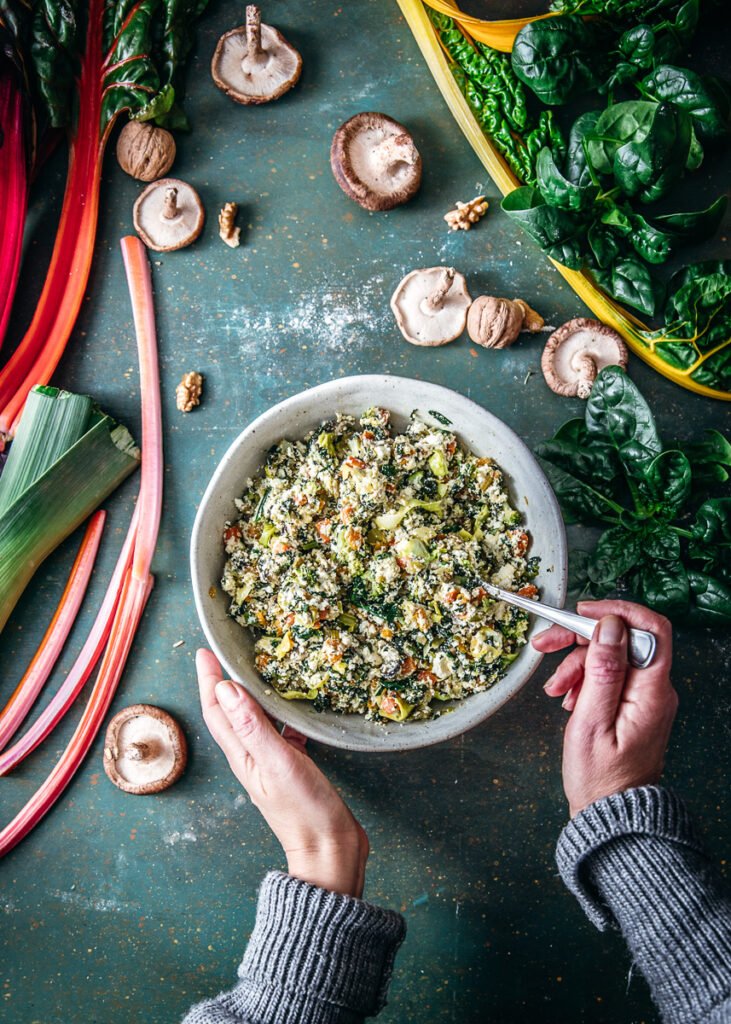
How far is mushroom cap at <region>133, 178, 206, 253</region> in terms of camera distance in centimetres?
237

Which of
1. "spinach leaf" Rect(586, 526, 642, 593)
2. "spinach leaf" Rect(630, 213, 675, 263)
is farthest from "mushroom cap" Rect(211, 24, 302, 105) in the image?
"spinach leaf" Rect(586, 526, 642, 593)

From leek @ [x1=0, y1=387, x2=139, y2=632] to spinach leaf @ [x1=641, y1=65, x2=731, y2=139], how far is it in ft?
5.68

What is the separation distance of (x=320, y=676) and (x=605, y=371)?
3.63ft

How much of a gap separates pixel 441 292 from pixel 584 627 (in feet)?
3.27

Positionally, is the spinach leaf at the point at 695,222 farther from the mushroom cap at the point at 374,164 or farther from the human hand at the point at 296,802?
the human hand at the point at 296,802

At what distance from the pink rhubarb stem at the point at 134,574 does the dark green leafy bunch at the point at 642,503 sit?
43.5 inches

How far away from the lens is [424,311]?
234cm

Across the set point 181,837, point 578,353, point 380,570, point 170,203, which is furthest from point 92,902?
point 578,353

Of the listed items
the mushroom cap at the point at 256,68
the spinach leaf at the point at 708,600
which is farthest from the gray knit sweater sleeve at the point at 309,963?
the mushroom cap at the point at 256,68

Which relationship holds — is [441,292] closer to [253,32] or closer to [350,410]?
[350,410]

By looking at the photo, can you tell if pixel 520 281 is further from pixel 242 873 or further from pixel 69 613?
pixel 242 873

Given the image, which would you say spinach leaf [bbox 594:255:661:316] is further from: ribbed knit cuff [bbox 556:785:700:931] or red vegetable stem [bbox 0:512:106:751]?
red vegetable stem [bbox 0:512:106:751]

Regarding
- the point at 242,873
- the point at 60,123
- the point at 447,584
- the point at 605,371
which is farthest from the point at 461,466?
the point at 60,123

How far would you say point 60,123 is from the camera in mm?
2336
